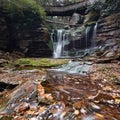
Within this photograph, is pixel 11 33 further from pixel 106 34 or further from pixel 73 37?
pixel 106 34

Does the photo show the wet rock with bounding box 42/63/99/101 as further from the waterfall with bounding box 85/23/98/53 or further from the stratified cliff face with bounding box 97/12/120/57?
the waterfall with bounding box 85/23/98/53

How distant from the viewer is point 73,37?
2016 centimetres

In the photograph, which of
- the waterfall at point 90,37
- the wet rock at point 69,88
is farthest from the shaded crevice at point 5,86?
the waterfall at point 90,37

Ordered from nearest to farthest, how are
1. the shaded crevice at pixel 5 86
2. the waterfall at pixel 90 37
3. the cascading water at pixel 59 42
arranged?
the shaded crevice at pixel 5 86 < the waterfall at pixel 90 37 < the cascading water at pixel 59 42

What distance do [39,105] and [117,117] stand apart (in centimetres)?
128

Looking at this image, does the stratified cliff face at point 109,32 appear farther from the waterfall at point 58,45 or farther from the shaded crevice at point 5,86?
the shaded crevice at point 5,86

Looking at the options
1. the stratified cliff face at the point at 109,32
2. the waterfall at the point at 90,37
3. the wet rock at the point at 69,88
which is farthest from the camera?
the waterfall at the point at 90,37

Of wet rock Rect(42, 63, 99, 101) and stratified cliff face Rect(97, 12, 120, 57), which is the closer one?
wet rock Rect(42, 63, 99, 101)

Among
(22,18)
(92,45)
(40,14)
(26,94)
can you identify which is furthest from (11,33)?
(26,94)

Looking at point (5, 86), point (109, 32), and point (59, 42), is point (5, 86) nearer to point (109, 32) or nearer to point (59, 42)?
point (109, 32)

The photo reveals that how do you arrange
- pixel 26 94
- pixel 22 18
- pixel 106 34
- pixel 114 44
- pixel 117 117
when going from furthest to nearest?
1. pixel 22 18
2. pixel 106 34
3. pixel 114 44
4. pixel 26 94
5. pixel 117 117

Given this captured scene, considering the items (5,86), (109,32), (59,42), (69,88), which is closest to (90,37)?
(109,32)

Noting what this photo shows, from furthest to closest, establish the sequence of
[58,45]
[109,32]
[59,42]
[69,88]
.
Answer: [59,42]
[58,45]
[109,32]
[69,88]

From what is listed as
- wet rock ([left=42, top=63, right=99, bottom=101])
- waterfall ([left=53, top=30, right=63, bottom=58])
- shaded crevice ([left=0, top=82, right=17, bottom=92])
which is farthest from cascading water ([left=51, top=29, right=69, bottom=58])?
wet rock ([left=42, top=63, right=99, bottom=101])
